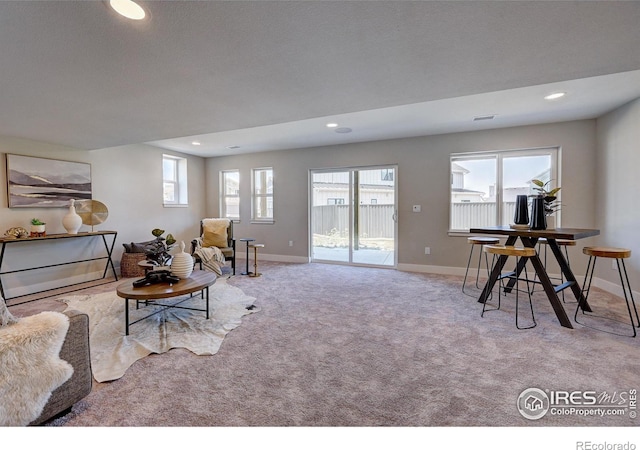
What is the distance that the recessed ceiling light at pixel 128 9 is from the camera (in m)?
1.29

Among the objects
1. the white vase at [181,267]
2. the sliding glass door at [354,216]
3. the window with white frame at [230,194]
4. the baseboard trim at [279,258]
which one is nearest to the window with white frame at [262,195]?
the window with white frame at [230,194]

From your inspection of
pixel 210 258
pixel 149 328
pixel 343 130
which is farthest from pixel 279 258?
pixel 149 328

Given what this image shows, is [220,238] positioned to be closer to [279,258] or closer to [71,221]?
[279,258]

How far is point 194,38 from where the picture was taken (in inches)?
61.5

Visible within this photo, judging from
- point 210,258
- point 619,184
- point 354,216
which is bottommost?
point 210,258

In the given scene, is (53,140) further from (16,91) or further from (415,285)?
(415,285)

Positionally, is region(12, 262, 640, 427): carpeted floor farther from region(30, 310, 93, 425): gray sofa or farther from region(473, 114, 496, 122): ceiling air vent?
region(473, 114, 496, 122): ceiling air vent

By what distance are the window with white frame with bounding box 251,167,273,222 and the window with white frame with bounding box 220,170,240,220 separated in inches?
16.1

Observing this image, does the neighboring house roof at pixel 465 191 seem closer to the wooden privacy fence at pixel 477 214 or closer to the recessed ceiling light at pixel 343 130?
the wooden privacy fence at pixel 477 214

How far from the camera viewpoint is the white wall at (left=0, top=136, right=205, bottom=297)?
3660mm

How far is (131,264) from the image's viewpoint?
454 cm

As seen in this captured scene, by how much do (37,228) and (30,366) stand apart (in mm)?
3340

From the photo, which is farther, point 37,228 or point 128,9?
point 37,228
